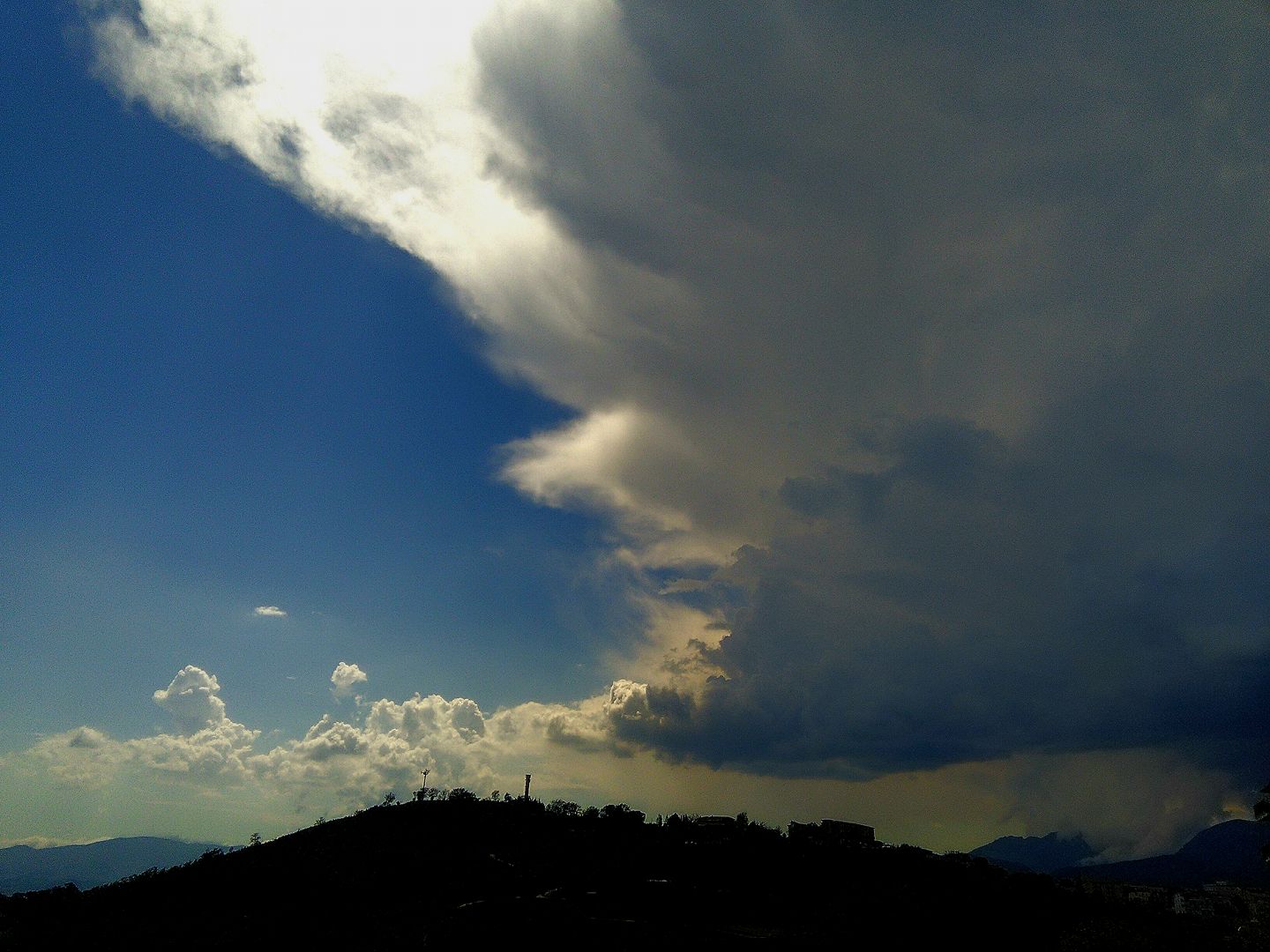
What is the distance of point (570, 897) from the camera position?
3169 inches

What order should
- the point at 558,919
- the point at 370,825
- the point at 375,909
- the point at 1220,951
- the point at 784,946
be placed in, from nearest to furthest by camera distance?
1. the point at 1220,951
2. the point at 784,946
3. the point at 558,919
4. the point at 375,909
5. the point at 370,825

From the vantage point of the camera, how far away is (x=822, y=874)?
107188 millimetres

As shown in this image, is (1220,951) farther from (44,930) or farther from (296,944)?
(44,930)

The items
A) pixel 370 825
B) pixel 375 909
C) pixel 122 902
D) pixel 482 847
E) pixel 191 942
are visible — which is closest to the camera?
pixel 191 942

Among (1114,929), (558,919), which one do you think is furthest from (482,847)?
(1114,929)

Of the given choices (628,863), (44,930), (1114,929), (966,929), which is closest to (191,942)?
(44,930)

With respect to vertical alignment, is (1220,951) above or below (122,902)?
above

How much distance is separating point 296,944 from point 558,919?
28321 mm

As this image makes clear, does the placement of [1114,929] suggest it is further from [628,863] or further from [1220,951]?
[628,863]

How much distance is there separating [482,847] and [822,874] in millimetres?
54455

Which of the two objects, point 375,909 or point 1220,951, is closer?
point 1220,951

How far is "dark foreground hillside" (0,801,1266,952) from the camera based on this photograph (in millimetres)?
63000

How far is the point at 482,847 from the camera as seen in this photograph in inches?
4614

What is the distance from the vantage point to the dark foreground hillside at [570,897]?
63000mm
